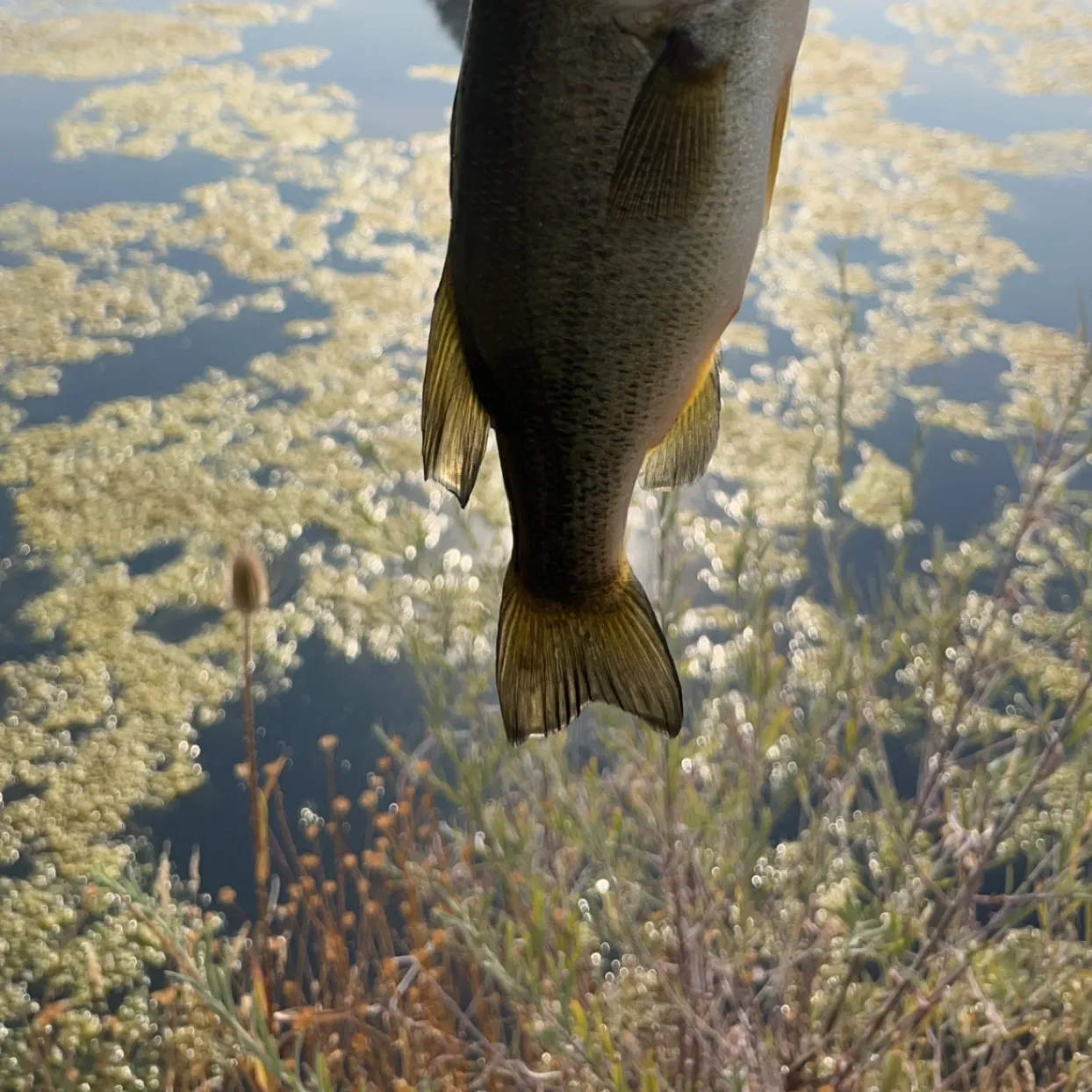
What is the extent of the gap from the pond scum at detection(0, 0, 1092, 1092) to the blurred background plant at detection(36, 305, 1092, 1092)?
1 cm

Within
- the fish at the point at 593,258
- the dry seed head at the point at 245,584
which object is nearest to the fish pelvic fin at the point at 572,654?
the fish at the point at 593,258

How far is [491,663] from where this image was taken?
232 cm

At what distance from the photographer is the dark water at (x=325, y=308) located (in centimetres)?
250

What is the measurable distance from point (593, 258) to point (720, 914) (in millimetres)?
1048

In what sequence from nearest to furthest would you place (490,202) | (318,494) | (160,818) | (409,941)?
(490,202) < (409,941) < (160,818) < (318,494)

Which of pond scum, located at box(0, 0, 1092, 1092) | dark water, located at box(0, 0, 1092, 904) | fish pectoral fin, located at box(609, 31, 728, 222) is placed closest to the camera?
fish pectoral fin, located at box(609, 31, 728, 222)

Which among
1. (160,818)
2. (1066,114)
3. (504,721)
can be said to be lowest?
Result: (160,818)

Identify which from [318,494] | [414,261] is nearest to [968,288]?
[414,261]

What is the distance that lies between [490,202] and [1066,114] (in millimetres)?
5289

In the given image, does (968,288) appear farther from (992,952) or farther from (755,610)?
(755,610)

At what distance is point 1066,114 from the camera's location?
4.81 m

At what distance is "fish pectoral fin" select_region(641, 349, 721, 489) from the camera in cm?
60

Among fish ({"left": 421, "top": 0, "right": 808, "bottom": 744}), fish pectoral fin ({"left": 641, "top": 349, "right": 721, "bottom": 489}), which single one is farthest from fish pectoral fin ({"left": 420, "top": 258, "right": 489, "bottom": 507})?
fish pectoral fin ({"left": 641, "top": 349, "right": 721, "bottom": 489})

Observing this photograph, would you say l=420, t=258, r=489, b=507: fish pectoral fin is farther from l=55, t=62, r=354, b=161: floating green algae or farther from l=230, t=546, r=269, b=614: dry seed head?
l=55, t=62, r=354, b=161: floating green algae
